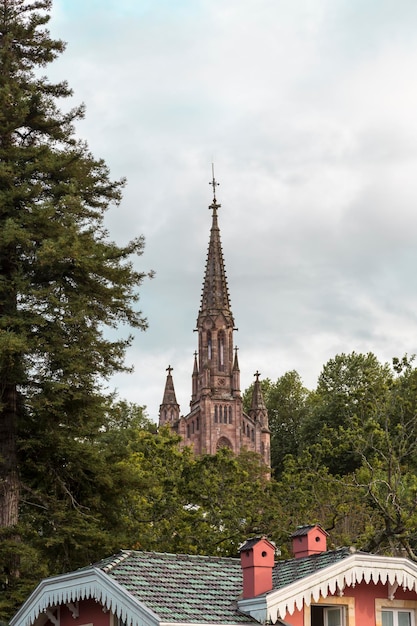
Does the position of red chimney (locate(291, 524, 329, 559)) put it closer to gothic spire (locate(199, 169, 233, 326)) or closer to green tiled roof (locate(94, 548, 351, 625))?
green tiled roof (locate(94, 548, 351, 625))

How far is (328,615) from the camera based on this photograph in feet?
65.7

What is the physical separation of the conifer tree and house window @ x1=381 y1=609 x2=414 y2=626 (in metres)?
11.3

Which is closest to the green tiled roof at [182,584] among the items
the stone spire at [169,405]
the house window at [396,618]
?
the house window at [396,618]

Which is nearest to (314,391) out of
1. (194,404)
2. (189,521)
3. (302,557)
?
(194,404)

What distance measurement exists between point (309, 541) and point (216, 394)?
3953 inches

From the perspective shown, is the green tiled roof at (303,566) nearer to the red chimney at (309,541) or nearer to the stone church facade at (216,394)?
the red chimney at (309,541)

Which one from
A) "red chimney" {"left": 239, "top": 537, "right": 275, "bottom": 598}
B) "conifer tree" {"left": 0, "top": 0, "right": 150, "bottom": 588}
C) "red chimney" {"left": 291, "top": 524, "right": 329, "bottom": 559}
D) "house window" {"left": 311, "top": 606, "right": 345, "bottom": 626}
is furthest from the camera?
"conifer tree" {"left": 0, "top": 0, "right": 150, "bottom": 588}

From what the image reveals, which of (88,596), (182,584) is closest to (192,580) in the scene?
(182,584)

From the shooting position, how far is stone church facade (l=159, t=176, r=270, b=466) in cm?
11719

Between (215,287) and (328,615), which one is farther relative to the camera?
(215,287)

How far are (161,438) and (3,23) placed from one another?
2230 cm

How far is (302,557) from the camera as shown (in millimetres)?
21438

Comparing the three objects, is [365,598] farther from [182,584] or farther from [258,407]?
[258,407]

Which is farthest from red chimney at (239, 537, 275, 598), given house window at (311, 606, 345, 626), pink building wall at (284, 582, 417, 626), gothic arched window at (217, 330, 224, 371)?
gothic arched window at (217, 330, 224, 371)
